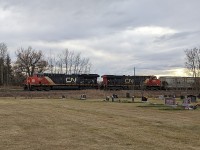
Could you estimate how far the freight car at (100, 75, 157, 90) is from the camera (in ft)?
236

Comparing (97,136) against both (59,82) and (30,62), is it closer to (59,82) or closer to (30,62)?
(59,82)

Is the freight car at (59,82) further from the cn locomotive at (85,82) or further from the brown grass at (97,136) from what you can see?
the brown grass at (97,136)

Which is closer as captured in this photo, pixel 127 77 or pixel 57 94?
pixel 57 94

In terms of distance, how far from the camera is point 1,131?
15.6 m

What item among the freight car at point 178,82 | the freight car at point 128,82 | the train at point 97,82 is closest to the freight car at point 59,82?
the train at point 97,82

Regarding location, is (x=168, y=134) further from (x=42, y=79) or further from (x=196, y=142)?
(x=42, y=79)

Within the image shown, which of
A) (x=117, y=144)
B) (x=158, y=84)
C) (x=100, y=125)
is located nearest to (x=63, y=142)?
(x=117, y=144)

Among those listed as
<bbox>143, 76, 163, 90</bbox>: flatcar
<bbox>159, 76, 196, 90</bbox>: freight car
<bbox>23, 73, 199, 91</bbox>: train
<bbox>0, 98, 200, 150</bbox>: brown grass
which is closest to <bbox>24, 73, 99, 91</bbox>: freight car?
<bbox>23, 73, 199, 91</bbox>: train

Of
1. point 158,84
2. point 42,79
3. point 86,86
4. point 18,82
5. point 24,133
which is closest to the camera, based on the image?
point 24,133

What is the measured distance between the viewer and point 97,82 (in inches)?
2847

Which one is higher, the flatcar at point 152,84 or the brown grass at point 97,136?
the flatcar at point 152,84

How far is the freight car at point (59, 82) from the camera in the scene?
208 ft

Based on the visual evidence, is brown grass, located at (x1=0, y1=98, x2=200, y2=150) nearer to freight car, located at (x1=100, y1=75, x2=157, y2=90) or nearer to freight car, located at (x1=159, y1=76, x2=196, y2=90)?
freight car, located at (x1=100, y1=75, x2=157, y2=90)

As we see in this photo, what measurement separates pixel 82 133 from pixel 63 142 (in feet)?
7.87
